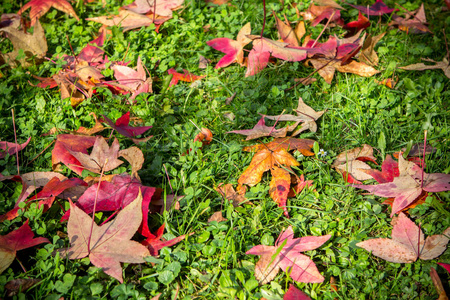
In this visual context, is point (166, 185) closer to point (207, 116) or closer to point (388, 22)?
point (207, 116)

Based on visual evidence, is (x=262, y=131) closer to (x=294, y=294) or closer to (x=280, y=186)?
(x=280, y=186)

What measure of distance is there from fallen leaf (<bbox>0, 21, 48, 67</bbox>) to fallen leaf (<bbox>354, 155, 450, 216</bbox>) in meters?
2.22

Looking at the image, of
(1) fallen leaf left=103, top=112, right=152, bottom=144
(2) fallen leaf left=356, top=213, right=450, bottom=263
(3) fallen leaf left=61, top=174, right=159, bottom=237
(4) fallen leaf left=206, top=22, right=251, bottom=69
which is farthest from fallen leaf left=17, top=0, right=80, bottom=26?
(2) fallen leaf left=356, top=213, right=450, bottom=263

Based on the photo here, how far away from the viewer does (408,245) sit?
1.59 metres

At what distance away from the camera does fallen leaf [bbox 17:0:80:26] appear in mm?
2721

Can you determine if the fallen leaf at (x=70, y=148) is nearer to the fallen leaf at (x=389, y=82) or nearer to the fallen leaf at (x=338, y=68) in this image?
the fallen leaf at (x=338, y=68)

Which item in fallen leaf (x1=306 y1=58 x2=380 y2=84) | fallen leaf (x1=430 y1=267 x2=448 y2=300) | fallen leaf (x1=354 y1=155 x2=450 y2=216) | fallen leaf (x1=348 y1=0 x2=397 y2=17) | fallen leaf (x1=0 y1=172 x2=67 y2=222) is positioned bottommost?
fallen leaf (x1=0 y1=172 x2=67 y2=222)

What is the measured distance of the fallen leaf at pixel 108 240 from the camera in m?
1.47

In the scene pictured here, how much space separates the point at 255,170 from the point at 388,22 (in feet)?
5.64

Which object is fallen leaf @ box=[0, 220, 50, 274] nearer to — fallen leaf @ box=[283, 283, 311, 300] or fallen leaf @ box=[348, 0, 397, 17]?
fallen leaf @ box=[283, 283, 311, 300]

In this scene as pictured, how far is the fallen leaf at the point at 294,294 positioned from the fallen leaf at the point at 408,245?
0.34 metres

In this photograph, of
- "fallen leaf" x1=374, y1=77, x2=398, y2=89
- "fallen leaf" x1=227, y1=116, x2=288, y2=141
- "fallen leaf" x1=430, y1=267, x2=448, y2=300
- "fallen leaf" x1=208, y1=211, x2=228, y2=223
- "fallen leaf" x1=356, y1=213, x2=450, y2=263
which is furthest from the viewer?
"fallen leaf" x1=374, y1=77, x2=398, y2=89

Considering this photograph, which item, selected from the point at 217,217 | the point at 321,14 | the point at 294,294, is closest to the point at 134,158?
the point at 217,217

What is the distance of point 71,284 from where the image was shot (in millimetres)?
1437
